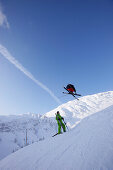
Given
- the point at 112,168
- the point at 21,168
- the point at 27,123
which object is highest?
the point at 27,123

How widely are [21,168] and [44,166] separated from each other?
2.33ft

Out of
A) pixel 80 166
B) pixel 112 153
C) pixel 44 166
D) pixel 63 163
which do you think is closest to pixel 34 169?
pixel 44 166

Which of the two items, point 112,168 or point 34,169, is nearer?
point 112,168

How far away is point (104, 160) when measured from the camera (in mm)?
1730

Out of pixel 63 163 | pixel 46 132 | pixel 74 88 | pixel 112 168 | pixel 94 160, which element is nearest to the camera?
pixel 112 168

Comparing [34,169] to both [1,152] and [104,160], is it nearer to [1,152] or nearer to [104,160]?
[104,160]

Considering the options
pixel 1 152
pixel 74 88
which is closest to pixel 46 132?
pixel 1 152

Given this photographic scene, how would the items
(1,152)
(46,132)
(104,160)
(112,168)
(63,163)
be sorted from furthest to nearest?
(46,132)
(1,152)
(63,163)
(104,160)
(112,168)

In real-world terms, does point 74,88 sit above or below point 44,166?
above

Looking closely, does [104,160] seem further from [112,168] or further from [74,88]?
[74,88]

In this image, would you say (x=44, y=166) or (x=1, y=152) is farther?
(x=1, y=152)

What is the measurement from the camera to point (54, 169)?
1.92 metres

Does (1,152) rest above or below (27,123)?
below

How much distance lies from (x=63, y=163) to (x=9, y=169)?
1660 millimetres
